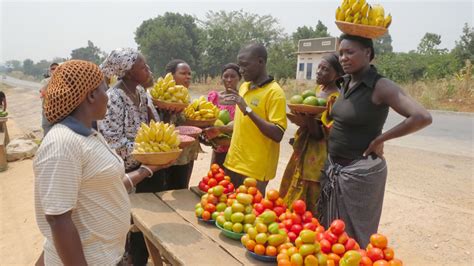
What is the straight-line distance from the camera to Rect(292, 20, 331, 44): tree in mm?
40125

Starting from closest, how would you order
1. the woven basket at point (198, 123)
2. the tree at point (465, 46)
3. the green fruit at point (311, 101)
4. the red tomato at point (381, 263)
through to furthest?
the red tomato at point (381, 263) → the green fruit at point (311, 101) → the woven basket at point (198, 123) → the tree at point (465, 46)

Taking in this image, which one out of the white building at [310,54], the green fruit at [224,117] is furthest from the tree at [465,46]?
the green fruit at [224,117]

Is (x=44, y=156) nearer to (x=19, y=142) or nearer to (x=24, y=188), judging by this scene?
(x=24, y=188)

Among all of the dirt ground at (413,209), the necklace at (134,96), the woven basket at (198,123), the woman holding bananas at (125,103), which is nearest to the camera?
the woman holding bananas at (125,103)

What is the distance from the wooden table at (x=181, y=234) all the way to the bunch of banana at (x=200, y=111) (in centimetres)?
82

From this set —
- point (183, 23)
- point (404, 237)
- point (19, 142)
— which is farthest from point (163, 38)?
point (404, 237)

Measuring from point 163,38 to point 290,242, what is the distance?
4017 centimetres

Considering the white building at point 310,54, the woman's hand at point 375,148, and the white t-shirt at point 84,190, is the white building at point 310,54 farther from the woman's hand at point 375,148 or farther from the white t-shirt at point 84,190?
the white t-shirt at point 84,190

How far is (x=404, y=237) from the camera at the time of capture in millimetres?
4047

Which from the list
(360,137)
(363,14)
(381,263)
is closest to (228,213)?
(381,263)

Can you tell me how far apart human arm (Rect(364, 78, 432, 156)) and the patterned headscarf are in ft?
5.86

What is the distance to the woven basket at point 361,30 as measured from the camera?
2.28m

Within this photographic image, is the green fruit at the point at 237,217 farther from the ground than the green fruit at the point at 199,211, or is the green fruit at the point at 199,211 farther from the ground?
the green fruit at the point at 237,217

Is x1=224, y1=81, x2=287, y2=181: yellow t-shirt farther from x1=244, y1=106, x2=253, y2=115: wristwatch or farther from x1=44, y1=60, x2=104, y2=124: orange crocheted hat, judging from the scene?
x1=44, y1=60, x2=104, y2=124: orange crocheted hat
